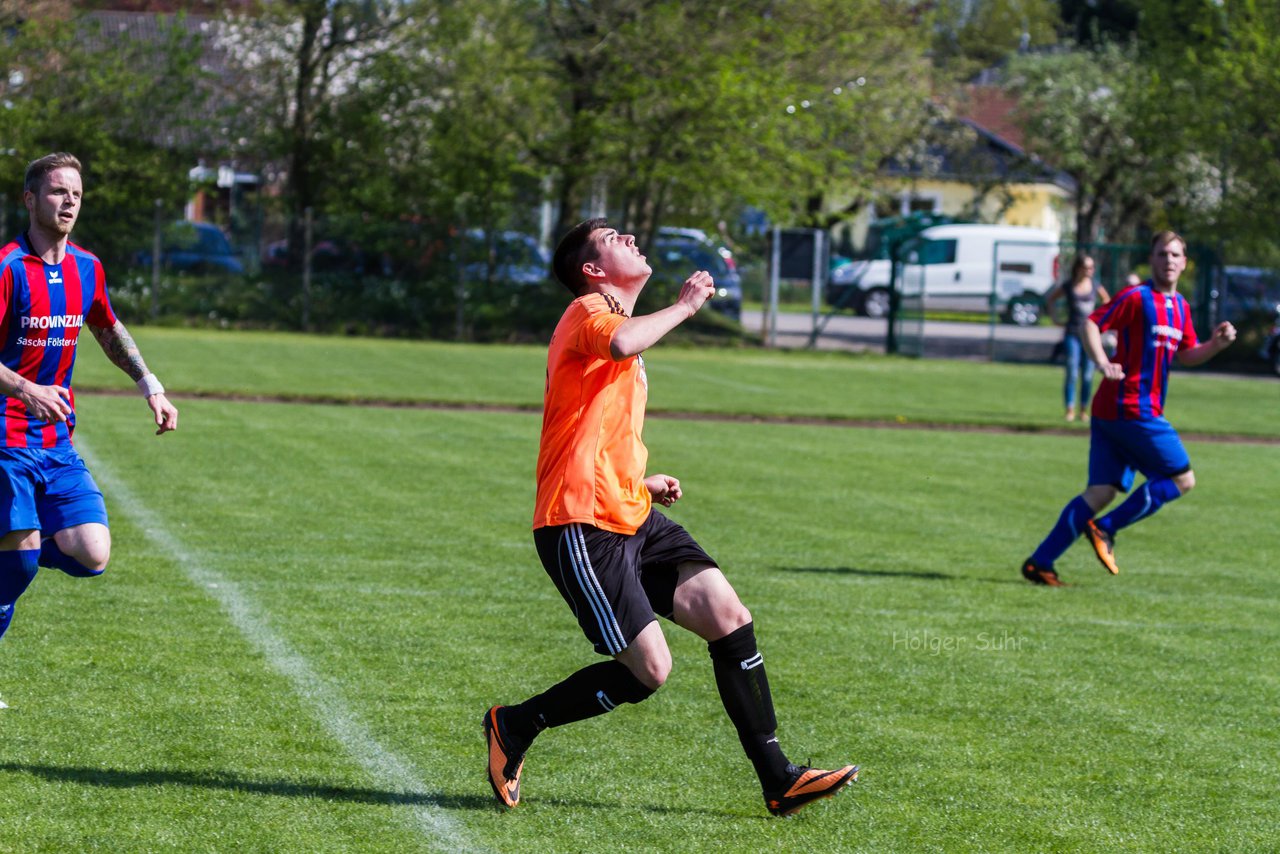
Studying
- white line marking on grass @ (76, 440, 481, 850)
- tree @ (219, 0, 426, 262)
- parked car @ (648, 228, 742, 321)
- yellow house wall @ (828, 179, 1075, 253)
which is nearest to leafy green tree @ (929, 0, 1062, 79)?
yellow house wall @ (828, 179, 1075, 253)

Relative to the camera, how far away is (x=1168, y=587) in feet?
30.6

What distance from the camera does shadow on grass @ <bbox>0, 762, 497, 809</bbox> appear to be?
499cm

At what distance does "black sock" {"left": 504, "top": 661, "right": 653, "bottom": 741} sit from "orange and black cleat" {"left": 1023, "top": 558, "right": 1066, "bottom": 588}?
4762 millimetres

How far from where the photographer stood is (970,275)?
42188mm

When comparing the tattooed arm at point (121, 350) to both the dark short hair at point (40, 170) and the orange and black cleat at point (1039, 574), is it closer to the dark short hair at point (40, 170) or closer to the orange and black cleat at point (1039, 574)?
the dark short hair at point (40, 170)

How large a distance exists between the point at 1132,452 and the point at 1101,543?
0.54m

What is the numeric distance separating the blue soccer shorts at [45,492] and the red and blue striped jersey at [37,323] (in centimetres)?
4

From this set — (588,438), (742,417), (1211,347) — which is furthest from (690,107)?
(588,438)

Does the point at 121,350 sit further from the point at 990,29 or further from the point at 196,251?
the point at 990,29

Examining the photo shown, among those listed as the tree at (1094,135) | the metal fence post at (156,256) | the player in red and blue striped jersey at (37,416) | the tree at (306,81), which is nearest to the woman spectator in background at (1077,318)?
the player in red and blue striped jersey at (37,416)

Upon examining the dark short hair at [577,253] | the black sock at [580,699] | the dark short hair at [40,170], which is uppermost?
the dark short hair at [40,170]

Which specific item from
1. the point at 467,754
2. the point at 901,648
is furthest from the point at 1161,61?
the point at 467,754

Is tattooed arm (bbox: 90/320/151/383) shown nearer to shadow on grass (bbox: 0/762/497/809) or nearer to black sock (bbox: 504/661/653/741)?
shadow on grass (bbox: 0/762/497/809)

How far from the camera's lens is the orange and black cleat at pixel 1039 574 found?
922cm
